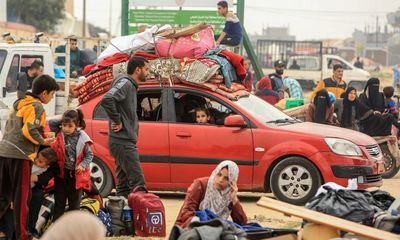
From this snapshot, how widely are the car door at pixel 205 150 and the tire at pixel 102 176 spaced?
31.6 inches

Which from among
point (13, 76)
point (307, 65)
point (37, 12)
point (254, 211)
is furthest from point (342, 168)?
point (37, 12)

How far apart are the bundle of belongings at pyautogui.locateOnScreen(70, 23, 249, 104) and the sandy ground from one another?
4.78ft

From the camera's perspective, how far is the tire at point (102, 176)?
1418 centimetres

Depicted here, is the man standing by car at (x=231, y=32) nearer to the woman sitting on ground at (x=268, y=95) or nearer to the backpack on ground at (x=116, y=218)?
the woman sitting on ground at (x=268, y=95)

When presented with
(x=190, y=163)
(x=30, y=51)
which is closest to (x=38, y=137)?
(x=190, y=163)

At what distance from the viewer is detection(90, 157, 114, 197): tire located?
14180mm

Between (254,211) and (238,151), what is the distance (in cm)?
85

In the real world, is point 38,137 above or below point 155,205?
above

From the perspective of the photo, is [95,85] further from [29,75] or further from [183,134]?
[29,75]

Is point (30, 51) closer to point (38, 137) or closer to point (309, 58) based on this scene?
point (38, 137)

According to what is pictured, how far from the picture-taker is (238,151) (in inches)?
556

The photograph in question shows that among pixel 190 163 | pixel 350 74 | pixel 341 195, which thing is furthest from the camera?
pixel 350 74

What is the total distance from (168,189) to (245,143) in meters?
1.16

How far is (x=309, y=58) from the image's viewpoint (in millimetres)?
47750
